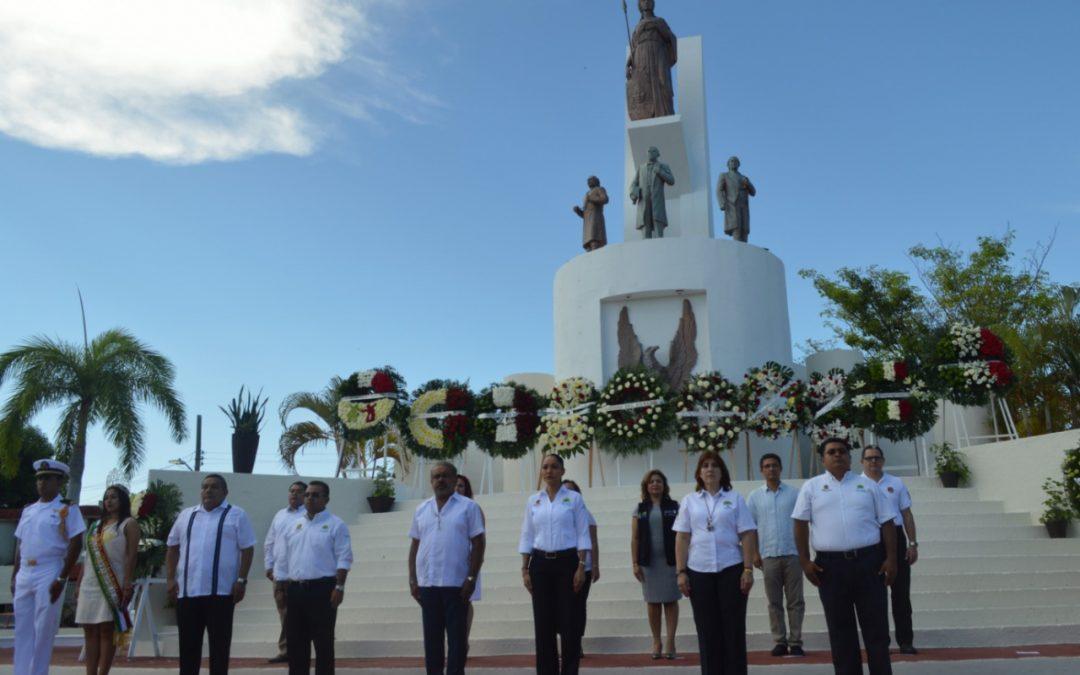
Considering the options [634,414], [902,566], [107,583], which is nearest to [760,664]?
[902,566]

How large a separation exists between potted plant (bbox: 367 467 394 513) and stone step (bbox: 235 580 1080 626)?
3.87 meters

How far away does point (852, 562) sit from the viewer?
4.98 m

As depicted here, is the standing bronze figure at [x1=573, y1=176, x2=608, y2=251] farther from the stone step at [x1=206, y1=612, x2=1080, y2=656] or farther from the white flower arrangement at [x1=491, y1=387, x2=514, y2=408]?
the stone step at [x1=206, y1=612, x2=1080, y2=656]

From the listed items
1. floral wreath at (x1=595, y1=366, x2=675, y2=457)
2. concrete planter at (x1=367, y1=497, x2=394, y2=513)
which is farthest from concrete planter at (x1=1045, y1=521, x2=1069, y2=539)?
concrete planter at (x1=367, y1=497, x2=394, y2=513)

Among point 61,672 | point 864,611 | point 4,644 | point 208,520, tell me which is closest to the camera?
point 864,611

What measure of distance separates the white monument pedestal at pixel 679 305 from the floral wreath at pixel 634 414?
1256 mm

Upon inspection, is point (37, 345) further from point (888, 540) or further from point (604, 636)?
point (888, 540)

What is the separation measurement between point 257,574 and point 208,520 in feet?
18.6

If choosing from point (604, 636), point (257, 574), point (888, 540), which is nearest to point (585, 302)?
point (257, 574)

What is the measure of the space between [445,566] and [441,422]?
8559mm

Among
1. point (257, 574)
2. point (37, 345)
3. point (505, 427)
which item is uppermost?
point (37, 345)

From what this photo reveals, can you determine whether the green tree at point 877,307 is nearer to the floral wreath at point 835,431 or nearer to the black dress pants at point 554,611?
the floral wreath at point 835,431

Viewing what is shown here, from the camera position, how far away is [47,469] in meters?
6.48

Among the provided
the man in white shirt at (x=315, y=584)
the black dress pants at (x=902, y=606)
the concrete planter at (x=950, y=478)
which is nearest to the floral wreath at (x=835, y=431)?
the concrete planter at (x=950, y=478)
